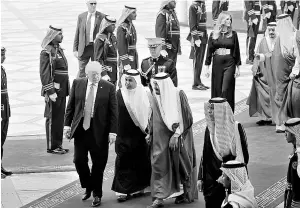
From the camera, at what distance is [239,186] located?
8195 millimetres

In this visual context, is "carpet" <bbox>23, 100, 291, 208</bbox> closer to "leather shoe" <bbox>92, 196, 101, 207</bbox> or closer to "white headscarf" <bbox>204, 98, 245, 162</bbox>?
"leather shoe" <bbox>92, 196, 101, 207</bbox>

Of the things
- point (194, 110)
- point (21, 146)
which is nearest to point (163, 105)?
point (21, 146)

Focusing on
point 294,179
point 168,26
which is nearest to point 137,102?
point 294,179

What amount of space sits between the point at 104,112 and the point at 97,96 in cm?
21

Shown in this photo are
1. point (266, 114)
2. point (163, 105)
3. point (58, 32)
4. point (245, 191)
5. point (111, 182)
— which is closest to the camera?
point (245, 191)

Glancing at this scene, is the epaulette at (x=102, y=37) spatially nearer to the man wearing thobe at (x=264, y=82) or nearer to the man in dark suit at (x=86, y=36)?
the man in dark suit at (x=86, y=36)

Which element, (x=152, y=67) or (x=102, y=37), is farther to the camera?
(x=102, y=37)

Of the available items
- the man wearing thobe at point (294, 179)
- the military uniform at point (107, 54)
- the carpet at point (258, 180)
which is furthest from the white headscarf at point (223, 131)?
the military uniform at point (107, 54)

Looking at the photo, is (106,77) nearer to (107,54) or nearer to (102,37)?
(107,54)

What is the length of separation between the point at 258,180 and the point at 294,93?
6.20 ft

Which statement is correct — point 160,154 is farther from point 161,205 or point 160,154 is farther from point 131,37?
point 131,37

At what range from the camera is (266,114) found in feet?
47.3

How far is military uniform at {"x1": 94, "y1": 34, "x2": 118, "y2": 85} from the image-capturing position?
47.8 ft

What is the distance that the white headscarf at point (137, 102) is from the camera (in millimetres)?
11109
